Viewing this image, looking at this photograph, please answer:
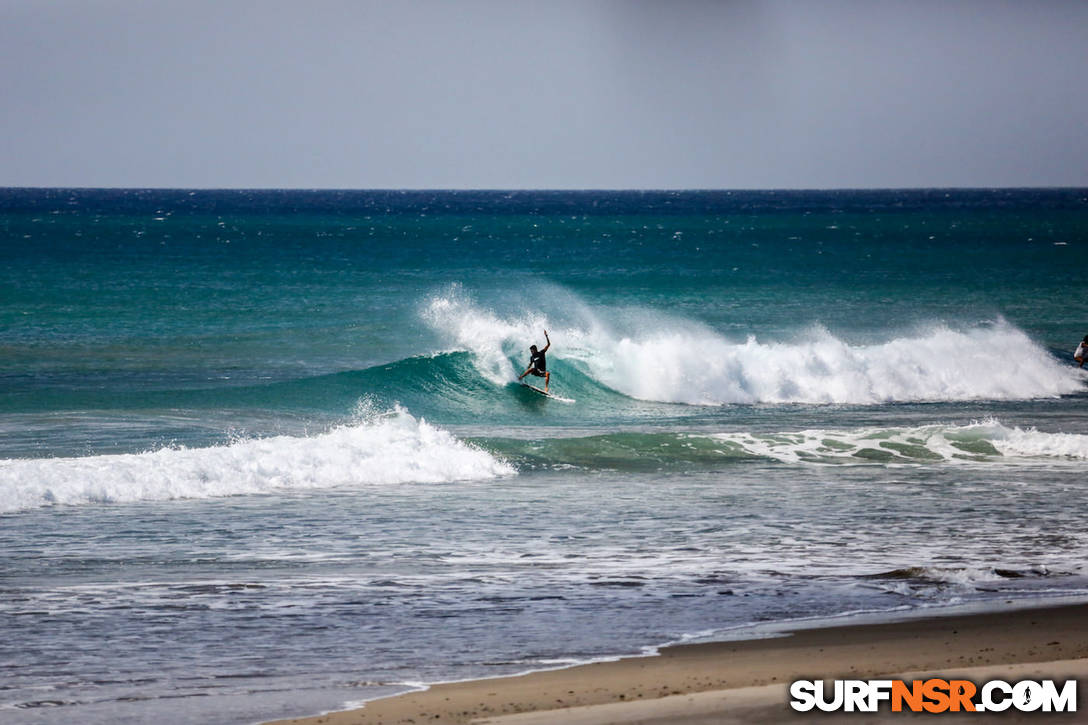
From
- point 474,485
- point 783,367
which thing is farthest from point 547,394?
point 474,485

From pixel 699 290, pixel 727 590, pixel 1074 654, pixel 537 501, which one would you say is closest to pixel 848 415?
pixel 537 501

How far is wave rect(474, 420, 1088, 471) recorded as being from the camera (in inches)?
810

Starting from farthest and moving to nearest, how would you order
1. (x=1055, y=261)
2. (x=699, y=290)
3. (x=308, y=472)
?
1. (x=1055, y=261)
2. (x=699, y=290)
3. (x=308, y=472)

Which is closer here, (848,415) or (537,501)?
(537,501)

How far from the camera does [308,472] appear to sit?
731 inches

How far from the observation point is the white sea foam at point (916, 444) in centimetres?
2084

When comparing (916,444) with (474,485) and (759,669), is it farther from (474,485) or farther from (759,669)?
(759,669)

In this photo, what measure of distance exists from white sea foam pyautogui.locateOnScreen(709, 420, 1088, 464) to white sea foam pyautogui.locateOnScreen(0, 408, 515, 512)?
4794 mm

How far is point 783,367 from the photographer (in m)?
30.0

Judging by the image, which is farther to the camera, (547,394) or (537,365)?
(547,394)

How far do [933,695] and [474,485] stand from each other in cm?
1016

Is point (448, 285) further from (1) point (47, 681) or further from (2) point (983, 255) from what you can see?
(1) point (47, 681)

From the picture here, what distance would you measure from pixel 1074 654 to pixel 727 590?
3.28m

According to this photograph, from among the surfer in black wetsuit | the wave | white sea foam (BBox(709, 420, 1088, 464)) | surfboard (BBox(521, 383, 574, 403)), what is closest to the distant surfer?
white sea foam (BBox(709, 420, 1088, 464))
